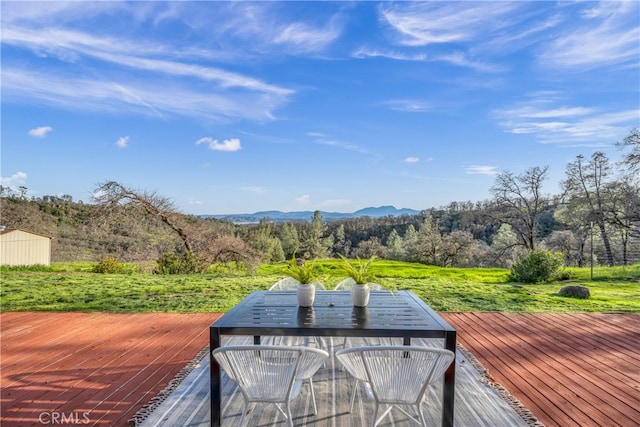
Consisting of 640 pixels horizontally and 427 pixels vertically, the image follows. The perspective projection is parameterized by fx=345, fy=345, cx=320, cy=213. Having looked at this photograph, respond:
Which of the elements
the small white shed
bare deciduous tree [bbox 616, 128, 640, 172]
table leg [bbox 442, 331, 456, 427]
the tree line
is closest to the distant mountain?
the tree line

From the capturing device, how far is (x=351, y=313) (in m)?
2.24

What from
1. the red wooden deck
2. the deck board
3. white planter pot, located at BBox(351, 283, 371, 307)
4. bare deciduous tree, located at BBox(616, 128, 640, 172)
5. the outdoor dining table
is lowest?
the red wooden deck

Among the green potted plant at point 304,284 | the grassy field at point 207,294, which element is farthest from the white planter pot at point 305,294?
the grassy field at point 207,294

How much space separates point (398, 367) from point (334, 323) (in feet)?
1.50

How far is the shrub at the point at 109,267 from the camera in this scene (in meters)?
8.88

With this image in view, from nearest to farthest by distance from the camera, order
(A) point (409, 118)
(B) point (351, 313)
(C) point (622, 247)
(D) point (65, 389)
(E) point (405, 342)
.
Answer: (B) point (351, 313)
(D) point (65, 389)
(E) point (405, 342)
(A) point (409, 118)
(C) point (622, 247)

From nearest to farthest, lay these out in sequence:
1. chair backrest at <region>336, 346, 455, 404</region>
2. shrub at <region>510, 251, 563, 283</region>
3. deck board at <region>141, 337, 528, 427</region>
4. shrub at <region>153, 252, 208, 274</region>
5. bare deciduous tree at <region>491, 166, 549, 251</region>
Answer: chair backrest at <region>336, 346, 455, 404</region>
deck board at <region>141, 337, 528, 427</region>
shrub at <region>510, 251, 563, 283</region>
shrub at <region>153, 252, 208, 274</region>
bare deciduous tree at <region>491, 166, 549, 251</region>

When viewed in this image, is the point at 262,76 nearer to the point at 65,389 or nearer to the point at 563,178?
the point at 65,389

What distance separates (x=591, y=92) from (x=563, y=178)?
564 cm

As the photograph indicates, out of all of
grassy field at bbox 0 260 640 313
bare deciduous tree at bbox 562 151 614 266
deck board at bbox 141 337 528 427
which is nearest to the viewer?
deck board at bbox 141 337 528 427

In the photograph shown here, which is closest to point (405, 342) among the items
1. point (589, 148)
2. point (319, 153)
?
point (319, 153)

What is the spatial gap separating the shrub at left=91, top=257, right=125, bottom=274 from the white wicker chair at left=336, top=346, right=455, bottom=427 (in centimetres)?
898

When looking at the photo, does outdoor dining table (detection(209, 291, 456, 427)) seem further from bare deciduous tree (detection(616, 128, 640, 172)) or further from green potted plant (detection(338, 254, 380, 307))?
bare deciduous tree (detection(616, 128, 640, 172))

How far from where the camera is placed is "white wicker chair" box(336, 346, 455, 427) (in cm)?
161
